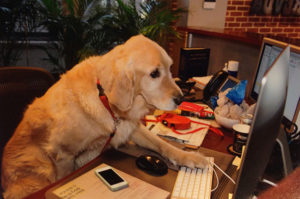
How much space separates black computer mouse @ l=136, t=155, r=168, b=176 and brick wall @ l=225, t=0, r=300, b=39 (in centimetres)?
400

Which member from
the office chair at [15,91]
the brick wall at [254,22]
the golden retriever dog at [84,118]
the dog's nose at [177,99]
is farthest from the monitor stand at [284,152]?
the brick wall at [254,22]

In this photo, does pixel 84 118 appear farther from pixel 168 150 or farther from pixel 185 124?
pixel 185 124

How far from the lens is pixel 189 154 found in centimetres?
109

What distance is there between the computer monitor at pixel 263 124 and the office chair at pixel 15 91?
1.36 metres

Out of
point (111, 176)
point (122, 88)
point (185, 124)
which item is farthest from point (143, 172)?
point (185, 124)

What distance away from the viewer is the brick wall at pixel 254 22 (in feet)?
15.2

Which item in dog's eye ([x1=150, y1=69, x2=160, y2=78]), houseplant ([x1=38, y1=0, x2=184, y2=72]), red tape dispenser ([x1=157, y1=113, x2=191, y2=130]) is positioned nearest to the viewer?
dog's eye ([x1=150, y1=69, x2=160, y2=78])

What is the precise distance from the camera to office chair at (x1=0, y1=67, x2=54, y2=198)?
1440 mm

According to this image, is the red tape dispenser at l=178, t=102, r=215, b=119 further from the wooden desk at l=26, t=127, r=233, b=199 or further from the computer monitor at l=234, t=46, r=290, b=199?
the computer monitor at l=234, t=46, r=290, b=199

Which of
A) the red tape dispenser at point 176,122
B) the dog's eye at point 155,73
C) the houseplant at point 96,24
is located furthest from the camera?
the houseplant at point 96,24

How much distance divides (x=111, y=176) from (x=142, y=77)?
582 millimetres

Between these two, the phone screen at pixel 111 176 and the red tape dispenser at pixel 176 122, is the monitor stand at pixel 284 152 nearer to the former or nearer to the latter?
the phone screen at pixel 111 176

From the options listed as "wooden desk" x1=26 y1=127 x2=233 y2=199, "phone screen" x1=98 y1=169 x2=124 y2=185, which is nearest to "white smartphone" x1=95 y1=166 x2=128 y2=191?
"phone screen" x1=98 y1=169 x2=124 y2=185

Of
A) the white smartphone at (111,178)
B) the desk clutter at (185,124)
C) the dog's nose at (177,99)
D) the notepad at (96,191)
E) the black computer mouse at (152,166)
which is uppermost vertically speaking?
the dog's nose at (177,99)
